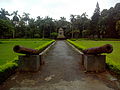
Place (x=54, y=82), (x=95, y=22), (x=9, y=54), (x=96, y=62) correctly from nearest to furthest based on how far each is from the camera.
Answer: (x=54, y=82)
(x=96, y=62)
(x=9, y=54)
(x=95, y=22)

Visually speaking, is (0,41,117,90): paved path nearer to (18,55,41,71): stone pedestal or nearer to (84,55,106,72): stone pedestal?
(18,55,41,71): stone pedestal

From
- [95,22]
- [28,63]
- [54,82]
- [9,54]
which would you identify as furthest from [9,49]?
[95,22]

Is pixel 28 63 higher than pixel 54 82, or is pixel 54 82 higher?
pixel 28 63

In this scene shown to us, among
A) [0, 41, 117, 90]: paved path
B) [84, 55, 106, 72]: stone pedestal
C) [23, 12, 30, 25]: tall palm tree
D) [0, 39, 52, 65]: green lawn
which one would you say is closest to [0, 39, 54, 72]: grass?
[0, 39, 52, 65]: green lawn

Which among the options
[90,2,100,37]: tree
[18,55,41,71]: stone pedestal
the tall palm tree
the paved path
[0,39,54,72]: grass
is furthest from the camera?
the tall palm tree

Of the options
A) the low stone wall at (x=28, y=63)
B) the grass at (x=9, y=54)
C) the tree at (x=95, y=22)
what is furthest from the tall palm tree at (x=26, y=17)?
the low stone wall at (x=28, y=63)

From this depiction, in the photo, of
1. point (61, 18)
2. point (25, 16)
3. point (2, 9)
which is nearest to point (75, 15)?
point (61, 18)

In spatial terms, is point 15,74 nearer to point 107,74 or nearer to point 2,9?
point 107,74

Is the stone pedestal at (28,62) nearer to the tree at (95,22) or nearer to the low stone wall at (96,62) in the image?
the low stone wall at (96,62)

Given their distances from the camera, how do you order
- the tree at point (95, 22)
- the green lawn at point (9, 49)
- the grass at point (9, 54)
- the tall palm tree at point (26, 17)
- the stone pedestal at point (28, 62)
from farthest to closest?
the tall palm tree at point (26, 17), the tree at point (95, 22), the green lawn at point (9, 49), the stone pedestal at point (28, 62), the grass at point (9, 54)

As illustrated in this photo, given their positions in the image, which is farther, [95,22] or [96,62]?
[95,22]

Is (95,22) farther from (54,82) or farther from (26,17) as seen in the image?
(54,82)

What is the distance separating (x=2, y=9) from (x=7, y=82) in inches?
2294

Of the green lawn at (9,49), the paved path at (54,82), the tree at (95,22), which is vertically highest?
the tree at (95,22)
